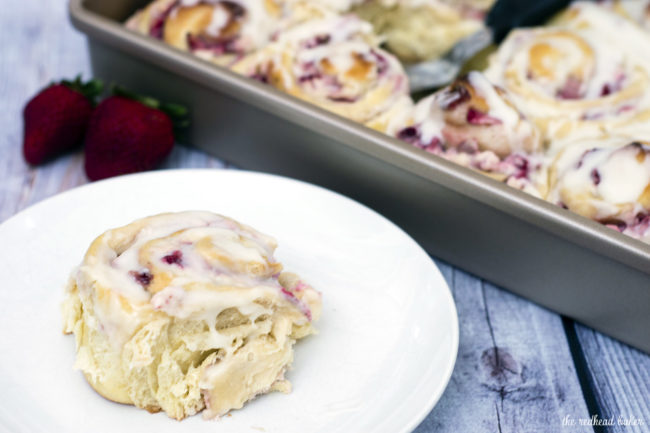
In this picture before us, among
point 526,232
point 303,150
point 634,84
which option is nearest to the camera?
point 526,232

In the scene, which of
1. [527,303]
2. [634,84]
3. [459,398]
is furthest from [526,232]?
[634,84]

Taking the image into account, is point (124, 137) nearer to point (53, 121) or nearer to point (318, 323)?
point (53, 121)

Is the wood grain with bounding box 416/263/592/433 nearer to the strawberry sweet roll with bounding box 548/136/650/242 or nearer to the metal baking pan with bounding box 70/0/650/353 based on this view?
the metal baking pan with bounding box 70/0/650/353

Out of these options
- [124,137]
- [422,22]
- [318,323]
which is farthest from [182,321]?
[422,22]

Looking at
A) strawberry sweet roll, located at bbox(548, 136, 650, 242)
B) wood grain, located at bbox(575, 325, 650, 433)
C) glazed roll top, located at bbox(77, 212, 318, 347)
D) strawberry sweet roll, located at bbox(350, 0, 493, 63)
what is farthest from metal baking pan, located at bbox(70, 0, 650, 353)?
strawberry sweet roll, located at bbox(350, 0, 493, 63)

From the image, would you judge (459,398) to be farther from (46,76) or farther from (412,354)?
(46,76)

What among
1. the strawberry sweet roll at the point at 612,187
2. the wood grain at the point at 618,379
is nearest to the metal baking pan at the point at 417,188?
the wood grain at the point at 618,379

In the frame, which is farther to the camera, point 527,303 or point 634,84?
point 634,84
